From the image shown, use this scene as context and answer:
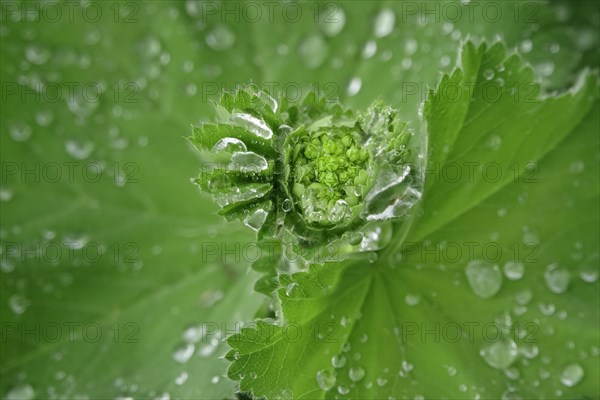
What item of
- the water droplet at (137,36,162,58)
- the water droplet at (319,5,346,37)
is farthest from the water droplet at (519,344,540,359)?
the water droplet at (137,36,162,58)

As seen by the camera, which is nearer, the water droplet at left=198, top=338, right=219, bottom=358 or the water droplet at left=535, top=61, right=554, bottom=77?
the water droplet at left=198, top=338, right=219, bottom=358

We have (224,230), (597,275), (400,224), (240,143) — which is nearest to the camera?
(240,143)

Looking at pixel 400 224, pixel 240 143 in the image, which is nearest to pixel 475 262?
pixel 400 224

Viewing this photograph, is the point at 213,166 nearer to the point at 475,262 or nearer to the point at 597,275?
the point at 475,262

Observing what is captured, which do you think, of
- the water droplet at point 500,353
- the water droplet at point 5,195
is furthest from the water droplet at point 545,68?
the water droplet at point 5,195

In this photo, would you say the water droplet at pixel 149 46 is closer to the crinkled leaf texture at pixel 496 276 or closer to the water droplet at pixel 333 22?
the water droplet at pixel 333 22

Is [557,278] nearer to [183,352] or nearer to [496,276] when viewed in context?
[496,276]

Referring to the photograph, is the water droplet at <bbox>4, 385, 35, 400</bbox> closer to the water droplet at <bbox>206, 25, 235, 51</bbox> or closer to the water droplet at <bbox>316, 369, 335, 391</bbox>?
the water droplet at <bbox>316, 369, 335, 391</bbox>

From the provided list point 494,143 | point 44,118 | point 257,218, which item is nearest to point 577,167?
point 494,143

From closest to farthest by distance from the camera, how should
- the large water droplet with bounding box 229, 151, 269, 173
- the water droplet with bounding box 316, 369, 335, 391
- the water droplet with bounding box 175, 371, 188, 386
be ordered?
1. the large water droplet with bounding box 229, 151, 269, 173
2. the water droplet with bounding box 316, 369, 335, 391
3. the water droplet with bounding box 175, 371, 188, 386

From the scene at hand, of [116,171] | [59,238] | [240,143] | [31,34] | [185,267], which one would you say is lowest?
[240,143]
